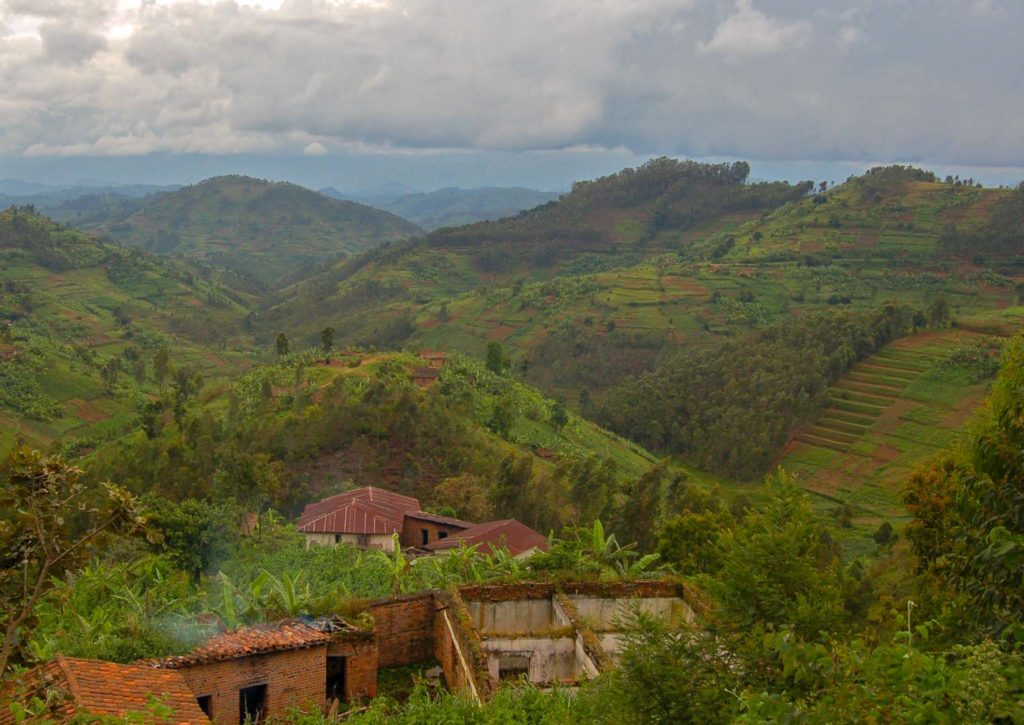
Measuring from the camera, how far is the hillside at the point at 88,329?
59.9 metres

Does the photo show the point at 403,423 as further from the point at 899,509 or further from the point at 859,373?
the point at 859,373

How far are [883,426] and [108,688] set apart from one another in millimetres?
54612

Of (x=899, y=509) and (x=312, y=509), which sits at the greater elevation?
(x=312, y=509)

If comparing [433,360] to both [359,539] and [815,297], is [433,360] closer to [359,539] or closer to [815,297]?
[359,539]

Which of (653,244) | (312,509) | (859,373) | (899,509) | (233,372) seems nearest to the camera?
(312,509)

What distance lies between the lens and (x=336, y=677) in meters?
11.6

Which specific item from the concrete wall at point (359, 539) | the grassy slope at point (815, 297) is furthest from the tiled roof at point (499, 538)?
the grassy slope at point (815, 297)

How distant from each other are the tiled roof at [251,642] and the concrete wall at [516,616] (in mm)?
2773

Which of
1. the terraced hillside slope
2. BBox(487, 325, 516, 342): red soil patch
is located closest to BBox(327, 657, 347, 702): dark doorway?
the terraced hillside slope

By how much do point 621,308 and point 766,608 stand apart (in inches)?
3288

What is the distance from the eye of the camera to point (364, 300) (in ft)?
412

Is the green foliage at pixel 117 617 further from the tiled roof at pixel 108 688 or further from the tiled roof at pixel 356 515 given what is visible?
the tiled roof at pixel 356 515

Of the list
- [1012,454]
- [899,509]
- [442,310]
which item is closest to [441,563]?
[1012,454]

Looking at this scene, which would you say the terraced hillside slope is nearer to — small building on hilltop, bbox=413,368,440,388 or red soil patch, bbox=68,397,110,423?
small building on hilltop, bbox=413,368,440,388
